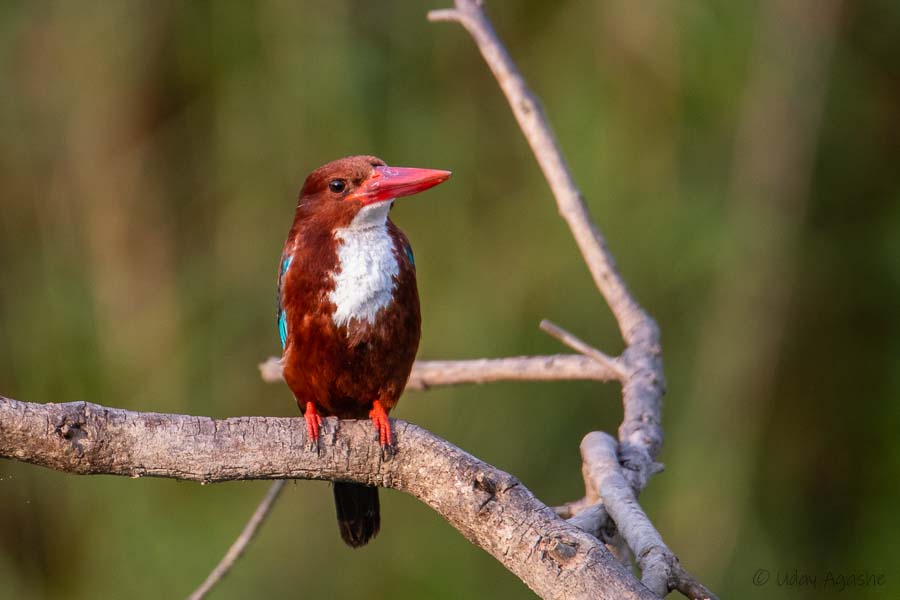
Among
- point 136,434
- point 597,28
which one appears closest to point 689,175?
point 597,28

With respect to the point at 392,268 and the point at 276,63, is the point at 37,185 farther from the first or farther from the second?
the point at 392,268

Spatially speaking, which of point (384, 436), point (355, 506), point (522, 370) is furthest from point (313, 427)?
point (522, 370)

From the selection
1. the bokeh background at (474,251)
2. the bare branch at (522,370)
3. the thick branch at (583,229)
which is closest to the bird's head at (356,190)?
the thick branch at (583,229)

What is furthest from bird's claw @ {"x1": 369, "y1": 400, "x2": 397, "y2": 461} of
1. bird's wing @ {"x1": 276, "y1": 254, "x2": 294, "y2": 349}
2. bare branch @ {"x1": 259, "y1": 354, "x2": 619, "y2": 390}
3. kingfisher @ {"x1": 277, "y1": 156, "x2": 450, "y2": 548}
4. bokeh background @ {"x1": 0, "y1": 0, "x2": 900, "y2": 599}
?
bokeh background @ {"x1": 0, "y1": 0, "x2": 900, "y2": 599}

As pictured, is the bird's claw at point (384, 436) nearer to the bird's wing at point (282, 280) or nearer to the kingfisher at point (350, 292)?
the kingfisher at point (350, 292)

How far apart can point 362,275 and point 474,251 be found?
5.12 feet

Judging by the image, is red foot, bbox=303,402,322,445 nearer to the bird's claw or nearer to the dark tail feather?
the bird's claw

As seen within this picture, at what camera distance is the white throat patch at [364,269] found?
96.0 inches

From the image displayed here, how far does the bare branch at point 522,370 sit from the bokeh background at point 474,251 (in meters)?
0.91

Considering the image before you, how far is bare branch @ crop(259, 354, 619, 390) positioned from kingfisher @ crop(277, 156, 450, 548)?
15.9 inches

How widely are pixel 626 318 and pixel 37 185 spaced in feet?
8.22

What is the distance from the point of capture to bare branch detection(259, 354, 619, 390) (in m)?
2.79

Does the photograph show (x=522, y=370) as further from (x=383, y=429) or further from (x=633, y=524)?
(x=633, y=524)

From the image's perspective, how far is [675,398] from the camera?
12.6 feet
